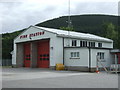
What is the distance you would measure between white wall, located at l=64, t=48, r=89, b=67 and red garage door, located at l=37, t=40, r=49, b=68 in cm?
500

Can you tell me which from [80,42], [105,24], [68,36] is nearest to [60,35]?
[68,36]

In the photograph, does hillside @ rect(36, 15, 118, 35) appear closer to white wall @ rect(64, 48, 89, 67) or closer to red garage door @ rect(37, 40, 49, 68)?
red garage door @ rect(37, 40, 49, 68)

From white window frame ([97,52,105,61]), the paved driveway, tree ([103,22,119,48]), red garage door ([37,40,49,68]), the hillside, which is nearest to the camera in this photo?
the paved driveway

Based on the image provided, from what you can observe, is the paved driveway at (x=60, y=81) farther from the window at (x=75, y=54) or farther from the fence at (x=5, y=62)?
the fence at (x=5, y=62)

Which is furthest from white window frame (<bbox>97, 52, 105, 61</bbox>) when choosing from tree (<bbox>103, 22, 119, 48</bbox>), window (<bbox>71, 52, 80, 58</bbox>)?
tree (<bbox>103, 22, 119, 48</bbox>)

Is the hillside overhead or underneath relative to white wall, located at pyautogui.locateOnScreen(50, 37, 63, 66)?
overhead

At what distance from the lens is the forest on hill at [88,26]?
213 ft

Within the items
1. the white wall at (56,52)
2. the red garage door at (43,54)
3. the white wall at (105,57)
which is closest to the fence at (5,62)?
the red garage door at (43,54)

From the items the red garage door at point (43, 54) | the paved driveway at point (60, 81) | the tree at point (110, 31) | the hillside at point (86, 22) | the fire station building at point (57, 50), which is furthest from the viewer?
the hillside at point (86, 22)

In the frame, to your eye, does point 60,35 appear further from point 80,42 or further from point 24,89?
point 24,89

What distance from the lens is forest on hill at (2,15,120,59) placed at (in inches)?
2555

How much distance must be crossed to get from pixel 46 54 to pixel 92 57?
10051 mm

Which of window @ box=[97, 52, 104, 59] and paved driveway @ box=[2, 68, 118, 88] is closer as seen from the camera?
paved driveway @ box=[2, 68, 118, 88]

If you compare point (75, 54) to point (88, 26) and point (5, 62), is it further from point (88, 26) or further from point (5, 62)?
point (88, 26)
